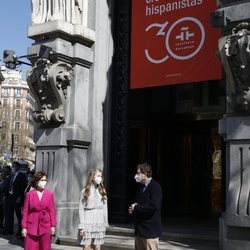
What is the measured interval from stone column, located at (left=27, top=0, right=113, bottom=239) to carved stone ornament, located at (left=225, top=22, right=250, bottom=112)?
4.03 m

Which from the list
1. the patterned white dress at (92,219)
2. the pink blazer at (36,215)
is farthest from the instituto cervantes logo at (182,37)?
the pink blazer at (36,215)

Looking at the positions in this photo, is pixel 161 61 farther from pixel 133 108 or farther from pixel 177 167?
pixel 177 167

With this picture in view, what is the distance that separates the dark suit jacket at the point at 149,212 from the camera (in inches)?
267

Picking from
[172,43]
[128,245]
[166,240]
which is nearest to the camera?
[128,245]

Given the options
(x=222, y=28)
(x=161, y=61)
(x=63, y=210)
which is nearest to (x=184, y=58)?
(x=161, y=61)

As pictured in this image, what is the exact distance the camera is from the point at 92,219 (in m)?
7.78

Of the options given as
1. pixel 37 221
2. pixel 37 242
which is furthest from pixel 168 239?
pixel 37 221

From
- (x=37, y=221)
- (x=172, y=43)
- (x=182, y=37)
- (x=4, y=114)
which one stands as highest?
(x=4, y=114)

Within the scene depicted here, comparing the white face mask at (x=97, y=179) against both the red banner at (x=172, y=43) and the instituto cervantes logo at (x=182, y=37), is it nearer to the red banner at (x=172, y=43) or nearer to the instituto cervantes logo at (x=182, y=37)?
the red banner at (x=172, y=43)

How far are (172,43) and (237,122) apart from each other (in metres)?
3.20

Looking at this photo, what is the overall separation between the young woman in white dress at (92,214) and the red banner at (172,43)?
3849 mm

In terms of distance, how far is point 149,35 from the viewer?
11.5m

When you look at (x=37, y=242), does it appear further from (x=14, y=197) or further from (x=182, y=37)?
(x=182, y=37)

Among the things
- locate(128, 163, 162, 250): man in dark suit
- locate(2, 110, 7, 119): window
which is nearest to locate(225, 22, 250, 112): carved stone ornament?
locate(128, 163, 162, 250): man in dark suit
